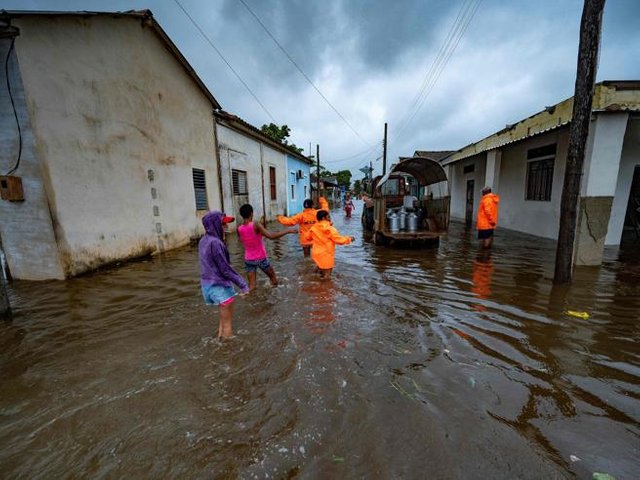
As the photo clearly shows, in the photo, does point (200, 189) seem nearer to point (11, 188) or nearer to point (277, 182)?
point (11, 188)

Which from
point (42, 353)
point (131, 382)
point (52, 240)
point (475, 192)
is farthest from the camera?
point (475, 192)

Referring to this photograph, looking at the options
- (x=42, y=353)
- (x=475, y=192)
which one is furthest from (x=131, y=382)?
(x=475, y=192)

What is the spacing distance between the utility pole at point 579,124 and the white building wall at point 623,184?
5.23 meters

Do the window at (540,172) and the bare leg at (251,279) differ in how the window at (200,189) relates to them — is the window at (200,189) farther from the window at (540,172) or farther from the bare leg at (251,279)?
the window at (540,172)

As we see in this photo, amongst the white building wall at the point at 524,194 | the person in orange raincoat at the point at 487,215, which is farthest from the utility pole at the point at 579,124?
the white building wall at the point at 524,194

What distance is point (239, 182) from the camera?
41.3ft

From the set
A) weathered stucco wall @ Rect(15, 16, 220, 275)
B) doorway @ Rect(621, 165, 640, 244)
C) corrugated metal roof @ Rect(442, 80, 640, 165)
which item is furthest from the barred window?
doorway @ Rect(621, 165, 640, 244)

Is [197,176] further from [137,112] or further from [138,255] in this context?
[138,255]

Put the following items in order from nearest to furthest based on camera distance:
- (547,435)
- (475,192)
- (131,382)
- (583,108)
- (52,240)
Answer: (547,435)
(131,382)
(583,108)
(52,240)
(475,192)

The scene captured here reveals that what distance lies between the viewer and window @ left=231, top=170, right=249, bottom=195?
1215 cm

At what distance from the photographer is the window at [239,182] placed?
478 inches

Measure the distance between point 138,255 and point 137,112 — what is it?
360cm

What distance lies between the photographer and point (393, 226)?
941cm

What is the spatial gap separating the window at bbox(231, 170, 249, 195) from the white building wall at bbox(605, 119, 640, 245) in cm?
1243
